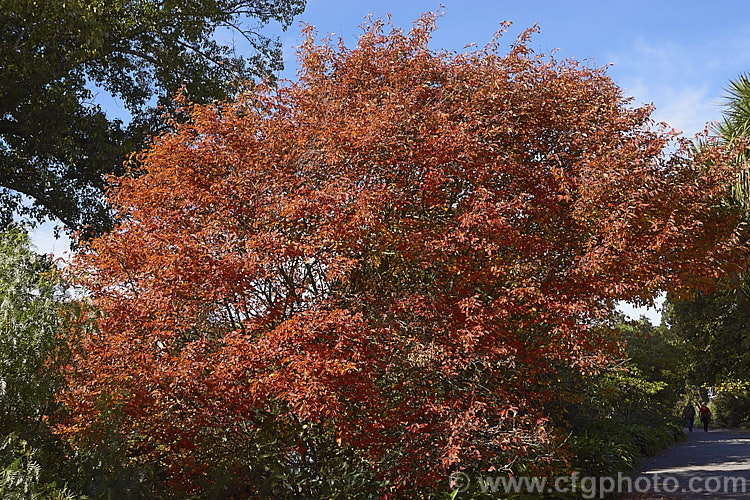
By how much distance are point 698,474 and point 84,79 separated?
17.7m

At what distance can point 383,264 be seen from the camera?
843cm

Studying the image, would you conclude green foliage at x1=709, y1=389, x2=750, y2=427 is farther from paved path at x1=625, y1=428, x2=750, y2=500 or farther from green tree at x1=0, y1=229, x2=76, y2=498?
green tree at x1=0, y1=229, x2=76, y2=498

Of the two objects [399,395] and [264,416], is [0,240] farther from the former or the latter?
[399,395]

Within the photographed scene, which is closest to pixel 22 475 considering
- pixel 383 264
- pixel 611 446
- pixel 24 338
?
pixel 24 338

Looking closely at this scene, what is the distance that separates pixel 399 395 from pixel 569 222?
3.22 m

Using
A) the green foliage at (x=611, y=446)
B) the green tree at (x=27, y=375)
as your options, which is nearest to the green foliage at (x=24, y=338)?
the green tree at (x=27, y=375)

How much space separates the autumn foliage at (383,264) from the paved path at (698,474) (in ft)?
14.4

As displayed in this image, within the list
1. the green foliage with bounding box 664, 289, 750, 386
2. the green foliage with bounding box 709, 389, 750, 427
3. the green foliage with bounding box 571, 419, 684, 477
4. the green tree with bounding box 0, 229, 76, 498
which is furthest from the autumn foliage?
the green foliage with bounding box 709, 389, 750, 427

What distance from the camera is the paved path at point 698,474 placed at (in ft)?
36.6

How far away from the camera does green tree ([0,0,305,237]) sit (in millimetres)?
14117

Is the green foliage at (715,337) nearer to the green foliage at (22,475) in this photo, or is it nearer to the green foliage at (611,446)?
the green foliage at (611,446)

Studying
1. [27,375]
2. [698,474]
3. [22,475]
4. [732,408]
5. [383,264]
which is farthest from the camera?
[732,408]

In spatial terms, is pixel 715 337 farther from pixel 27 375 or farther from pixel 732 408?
pixel 27 375

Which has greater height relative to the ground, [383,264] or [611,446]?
[383,264]
